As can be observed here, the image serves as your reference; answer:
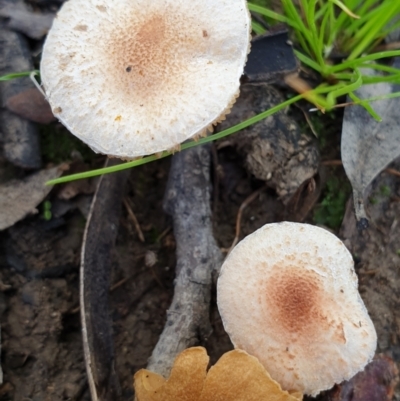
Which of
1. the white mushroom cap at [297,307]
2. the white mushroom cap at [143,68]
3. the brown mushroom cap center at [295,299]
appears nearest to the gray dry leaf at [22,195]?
the white mushroom cap at [143,68]

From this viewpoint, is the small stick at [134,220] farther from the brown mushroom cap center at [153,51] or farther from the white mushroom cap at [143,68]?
the brown mushroom cap center at [153,51]

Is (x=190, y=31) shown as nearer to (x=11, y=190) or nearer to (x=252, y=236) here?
(x=252, y=236)

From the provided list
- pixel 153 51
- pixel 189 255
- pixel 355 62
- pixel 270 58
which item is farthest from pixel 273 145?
pixel 153 51

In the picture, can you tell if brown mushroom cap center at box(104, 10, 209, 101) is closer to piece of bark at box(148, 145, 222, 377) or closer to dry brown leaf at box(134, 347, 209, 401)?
piece of bark at box(148, 145, 222, 377)

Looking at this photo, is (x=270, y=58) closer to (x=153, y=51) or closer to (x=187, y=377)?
(x=153, y=51)

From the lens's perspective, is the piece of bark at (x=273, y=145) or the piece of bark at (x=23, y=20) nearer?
the piece of bark at (x=273, y=145)

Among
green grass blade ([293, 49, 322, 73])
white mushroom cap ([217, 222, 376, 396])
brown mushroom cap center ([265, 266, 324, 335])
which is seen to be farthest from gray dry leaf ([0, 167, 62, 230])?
green grass blade ([293, 49, 322, 73])
